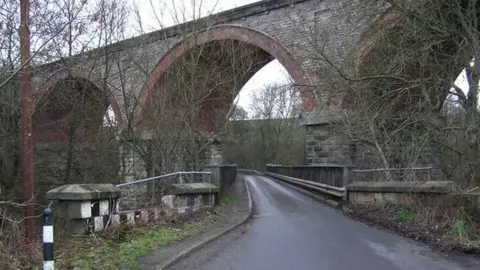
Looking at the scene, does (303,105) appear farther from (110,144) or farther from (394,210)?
(394,210)

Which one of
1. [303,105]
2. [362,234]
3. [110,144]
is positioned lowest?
[362,234]

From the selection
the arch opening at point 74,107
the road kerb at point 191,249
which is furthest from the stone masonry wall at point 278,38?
the road kerb at point 191,249

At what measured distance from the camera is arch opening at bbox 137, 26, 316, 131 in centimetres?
1515

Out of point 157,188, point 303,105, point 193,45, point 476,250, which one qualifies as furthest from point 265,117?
point 476,250

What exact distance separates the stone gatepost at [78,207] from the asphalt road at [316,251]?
1.64 metres

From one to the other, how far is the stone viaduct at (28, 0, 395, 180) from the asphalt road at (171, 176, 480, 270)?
18.3ft

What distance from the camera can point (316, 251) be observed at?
750 cm

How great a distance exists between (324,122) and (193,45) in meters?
6.69

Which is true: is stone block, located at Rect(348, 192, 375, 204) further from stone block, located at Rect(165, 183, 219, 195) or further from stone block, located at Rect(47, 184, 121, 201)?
stone block, located at Rect(47, 184, 121, 201)

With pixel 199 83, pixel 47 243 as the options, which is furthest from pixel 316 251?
pixel 199 83

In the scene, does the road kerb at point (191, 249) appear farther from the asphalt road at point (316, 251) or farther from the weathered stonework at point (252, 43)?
the weathered stonework at point (252, 43)

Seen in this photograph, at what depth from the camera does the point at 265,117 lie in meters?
64.2

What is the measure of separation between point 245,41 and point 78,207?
51.5ft

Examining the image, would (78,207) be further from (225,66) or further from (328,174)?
(328,174)
